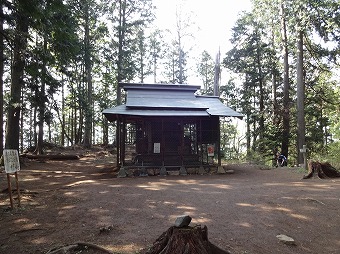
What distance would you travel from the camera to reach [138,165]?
14.7 m

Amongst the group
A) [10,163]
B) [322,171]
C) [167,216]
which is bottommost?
[167,216]

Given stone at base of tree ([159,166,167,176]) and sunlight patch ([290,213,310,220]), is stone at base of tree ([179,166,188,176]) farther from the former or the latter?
sunlight patch ([290,213,310,220])

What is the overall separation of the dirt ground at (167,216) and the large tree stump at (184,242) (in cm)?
103

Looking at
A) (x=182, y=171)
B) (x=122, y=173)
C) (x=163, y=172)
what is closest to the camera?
(x=122, y=173)

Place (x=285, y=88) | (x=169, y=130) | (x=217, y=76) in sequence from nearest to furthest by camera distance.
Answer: (x=169, y=130) < (x=285, y=88) < (x=217, y=76)

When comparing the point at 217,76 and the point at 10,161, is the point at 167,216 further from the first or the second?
the point at 217,76

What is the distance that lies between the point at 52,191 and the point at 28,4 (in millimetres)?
6056

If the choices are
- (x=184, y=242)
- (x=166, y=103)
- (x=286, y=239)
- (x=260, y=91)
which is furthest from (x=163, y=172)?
(x=260, y=91)

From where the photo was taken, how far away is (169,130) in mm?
15586

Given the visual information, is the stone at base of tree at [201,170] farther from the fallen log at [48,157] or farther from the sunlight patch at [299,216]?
the fallen log at [48,157]

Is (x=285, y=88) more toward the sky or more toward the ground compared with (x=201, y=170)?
more toward the sky

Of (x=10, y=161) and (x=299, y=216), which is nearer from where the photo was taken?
(x=299, y=216)

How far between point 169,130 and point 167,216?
9.48 meters

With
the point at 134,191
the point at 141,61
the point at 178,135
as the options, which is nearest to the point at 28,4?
the point at 134,191
